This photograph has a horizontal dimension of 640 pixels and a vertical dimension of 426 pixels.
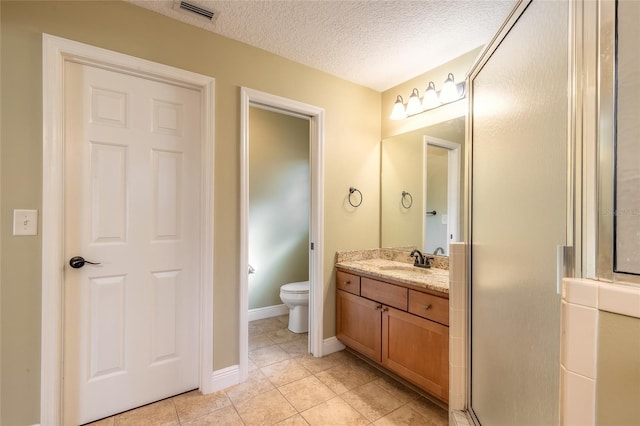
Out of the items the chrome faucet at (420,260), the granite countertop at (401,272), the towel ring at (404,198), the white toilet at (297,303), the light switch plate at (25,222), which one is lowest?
the white toilet at (297,303)

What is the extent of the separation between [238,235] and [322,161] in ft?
2.98

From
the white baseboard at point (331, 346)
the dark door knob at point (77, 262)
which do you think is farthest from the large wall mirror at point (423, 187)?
the dark door knob at point (77, 262)

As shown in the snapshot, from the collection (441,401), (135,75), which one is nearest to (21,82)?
(135,75)

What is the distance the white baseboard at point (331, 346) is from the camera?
2.32m

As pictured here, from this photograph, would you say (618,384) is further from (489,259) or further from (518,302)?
(489,259)

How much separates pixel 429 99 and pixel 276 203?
193 cm

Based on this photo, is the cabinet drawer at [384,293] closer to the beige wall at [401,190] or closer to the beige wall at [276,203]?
the beige wall at [401,190]

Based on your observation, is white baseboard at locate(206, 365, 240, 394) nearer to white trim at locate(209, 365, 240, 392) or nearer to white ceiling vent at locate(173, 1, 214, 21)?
white trim at locate(209, 365, 240, 392)

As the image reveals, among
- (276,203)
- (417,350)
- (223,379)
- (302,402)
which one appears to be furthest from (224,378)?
(276,203)

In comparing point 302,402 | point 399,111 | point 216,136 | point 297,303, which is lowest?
point 302,402

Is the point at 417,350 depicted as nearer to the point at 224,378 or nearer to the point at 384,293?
the point at 384,293

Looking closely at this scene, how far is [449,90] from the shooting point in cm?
201

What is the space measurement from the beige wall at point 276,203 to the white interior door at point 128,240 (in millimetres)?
1294

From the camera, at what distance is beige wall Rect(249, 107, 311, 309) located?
3.12m
